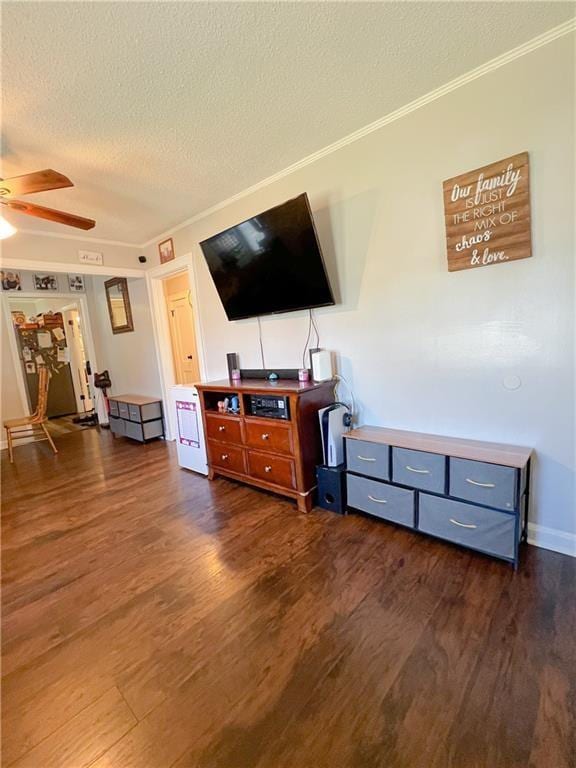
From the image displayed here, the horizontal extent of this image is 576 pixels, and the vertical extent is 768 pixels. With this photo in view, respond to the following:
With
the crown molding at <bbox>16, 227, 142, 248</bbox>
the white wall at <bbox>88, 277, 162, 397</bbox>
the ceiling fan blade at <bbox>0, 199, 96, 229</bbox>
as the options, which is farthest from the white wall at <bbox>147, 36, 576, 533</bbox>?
the white wall at <bbox>88, 277, 162, 397</bbox>

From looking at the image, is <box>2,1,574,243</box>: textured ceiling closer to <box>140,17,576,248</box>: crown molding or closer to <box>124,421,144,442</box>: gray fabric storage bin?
<box>140,17,576,248</box>: crown molding

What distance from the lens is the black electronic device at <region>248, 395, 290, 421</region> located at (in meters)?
2.41

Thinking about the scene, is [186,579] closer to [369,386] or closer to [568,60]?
[369,386]

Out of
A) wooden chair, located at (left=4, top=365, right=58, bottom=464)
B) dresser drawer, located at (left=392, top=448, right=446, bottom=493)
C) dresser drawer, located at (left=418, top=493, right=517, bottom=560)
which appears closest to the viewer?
dresser drawer, located at (left=418, top=493, right=517, bottom=560)

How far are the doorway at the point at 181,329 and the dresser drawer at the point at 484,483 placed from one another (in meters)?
3.49

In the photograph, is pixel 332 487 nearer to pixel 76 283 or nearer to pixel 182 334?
Result: pixel 182 334

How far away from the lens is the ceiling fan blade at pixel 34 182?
6.23ft

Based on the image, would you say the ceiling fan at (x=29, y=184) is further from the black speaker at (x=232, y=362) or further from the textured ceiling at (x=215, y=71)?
the black speaker at (x=232, y=362)

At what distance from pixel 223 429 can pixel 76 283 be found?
4.30 meters

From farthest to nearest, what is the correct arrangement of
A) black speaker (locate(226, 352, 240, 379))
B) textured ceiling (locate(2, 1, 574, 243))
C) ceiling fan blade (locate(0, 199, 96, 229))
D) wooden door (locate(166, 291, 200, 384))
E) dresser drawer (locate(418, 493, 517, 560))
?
wooden door (locate(166, 291, 200, 384)) → black speaker (locate(226, 352, 240, 379)) → ceiling fan blade (locate(0, 199, 96, 229)) → dresser drawer (locate(418, 493, 517, 560)) → textured ceiling (locate(2, 1, 574, 243))

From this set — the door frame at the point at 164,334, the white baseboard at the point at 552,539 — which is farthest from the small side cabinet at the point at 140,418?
the white baseboard at the point at 552,539

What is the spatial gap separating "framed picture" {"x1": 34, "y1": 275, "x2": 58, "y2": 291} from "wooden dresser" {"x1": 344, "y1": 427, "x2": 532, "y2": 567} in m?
5.41

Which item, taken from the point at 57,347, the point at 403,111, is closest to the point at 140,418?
the point at 57,347

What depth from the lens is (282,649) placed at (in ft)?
Result: 4.43
